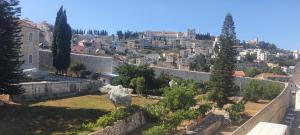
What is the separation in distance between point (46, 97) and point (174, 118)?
276 inches

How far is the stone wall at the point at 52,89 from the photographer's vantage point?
2067 centimetres

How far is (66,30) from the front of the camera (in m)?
32.1

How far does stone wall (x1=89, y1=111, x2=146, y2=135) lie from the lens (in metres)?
15.2

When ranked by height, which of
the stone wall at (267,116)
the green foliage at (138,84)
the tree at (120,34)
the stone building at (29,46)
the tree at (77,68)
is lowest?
the stone wall at (267,116)

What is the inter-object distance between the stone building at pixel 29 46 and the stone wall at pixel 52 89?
5415 millimetres

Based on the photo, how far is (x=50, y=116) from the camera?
1677cm

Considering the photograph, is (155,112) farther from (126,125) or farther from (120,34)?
(120,34)

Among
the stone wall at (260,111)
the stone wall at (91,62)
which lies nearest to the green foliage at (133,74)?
the stone wall at (91,62)

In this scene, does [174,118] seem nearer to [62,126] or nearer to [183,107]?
[183,107]

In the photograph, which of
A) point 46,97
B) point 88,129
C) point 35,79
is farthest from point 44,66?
point 88,129

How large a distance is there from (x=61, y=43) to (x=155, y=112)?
13900 millimetres

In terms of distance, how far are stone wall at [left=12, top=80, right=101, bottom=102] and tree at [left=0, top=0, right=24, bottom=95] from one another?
4.01 ft

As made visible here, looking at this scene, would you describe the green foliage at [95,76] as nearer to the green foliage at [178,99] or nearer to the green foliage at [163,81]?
the green foliage at [163,81]

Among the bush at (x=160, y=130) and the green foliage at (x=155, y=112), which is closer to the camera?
the bush at (x=160, y=130)
